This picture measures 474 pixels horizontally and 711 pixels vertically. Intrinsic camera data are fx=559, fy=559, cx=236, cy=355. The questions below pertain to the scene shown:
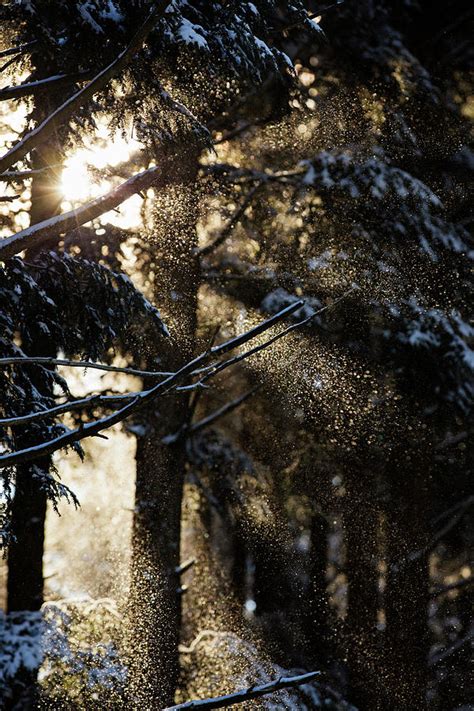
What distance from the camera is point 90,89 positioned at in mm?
2137

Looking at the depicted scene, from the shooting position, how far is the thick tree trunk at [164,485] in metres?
6.35

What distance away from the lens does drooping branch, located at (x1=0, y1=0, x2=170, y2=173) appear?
183 cm

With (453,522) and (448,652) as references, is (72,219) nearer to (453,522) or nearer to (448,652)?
(453,522)

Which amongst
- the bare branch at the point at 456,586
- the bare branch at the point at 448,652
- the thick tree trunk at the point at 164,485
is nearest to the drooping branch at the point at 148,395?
the thick tree trunk at the point at 164,485

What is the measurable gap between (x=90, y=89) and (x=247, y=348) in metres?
5.68

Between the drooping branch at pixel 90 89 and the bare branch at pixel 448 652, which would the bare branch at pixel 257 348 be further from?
the bare branch at pixel 448 652

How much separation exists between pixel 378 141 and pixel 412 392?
319 centimetres

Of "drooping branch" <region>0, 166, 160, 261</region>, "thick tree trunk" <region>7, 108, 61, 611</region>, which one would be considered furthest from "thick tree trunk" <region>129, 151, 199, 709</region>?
"drooping branch" <region>0, 166, 160, 261</region>

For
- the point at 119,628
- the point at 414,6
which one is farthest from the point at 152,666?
the point at 414,6

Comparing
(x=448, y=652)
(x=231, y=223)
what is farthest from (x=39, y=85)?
(x=448, y=652)

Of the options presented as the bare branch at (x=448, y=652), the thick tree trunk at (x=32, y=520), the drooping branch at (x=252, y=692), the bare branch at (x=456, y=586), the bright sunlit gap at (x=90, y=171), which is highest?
the bright sunlit gap at (x=90, y=171)

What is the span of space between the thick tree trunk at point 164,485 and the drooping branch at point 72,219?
12.8 feet

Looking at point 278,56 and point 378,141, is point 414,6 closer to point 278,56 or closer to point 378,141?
point 378,141

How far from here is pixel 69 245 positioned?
485 cm
